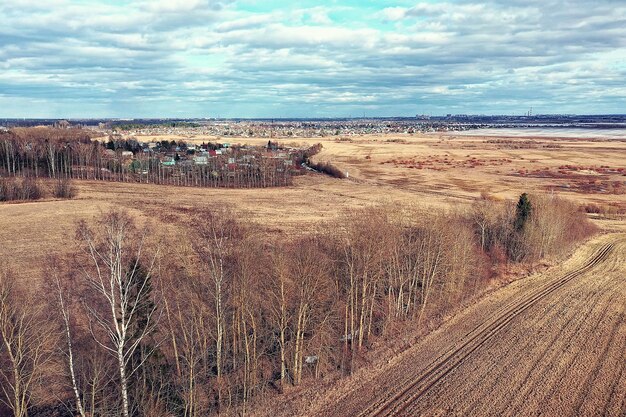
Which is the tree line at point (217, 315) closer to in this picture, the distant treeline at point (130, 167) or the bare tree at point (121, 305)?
the bare tree at point (121, 305)

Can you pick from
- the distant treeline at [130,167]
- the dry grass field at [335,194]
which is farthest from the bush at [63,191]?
the distant treeline at [130,167]

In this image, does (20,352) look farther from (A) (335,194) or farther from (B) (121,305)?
(A) (335,194)

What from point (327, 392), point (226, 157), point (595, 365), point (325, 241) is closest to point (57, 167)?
point (226, 157)

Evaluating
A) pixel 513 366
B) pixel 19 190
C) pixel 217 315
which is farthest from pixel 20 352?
pixel 19 190

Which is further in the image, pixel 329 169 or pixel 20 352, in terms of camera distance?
pixel 329 169

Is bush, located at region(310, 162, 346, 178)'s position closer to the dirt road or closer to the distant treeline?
the distant treeline

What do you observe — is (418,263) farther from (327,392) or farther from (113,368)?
(113,368)
